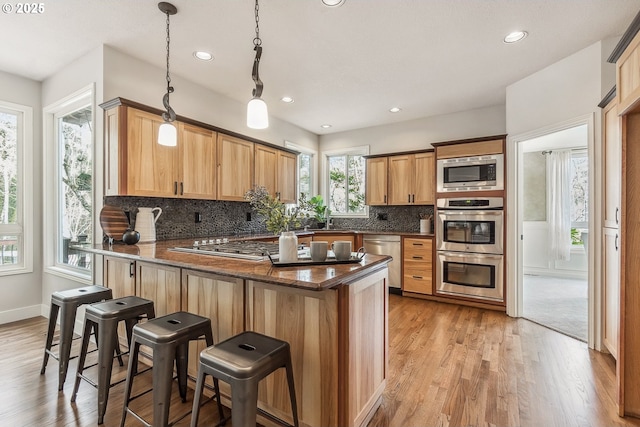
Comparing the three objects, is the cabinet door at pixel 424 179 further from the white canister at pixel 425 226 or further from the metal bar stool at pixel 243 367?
the metal bar stool at pixel 243 367

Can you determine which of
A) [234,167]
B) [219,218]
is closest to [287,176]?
[234,167]

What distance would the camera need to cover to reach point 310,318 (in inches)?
63.4

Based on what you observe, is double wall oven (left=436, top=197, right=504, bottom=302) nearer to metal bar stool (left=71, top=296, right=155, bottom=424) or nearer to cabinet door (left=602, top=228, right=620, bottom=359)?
cabinet door (left=602, top=228, right=620, bottom=359)

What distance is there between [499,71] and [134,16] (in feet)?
11.7

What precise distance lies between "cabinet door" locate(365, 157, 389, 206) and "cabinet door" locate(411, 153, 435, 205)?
1.63 ft

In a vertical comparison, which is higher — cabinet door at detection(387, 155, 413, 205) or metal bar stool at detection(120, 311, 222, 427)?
cabinet door at detection(387, 155, 413, 205)

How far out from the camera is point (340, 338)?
1.54 metres

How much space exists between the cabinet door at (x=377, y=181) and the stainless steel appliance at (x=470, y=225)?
1.06 meters

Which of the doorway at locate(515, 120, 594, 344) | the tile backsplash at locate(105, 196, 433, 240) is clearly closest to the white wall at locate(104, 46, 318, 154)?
the tile backsplash at locate(105, 196, 433, 240)

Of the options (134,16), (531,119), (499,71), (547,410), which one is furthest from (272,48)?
(547,410)

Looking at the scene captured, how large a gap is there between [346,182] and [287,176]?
1.53m

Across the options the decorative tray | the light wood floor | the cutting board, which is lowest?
the light wood floor

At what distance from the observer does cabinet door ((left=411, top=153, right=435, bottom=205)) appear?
4.69 metres

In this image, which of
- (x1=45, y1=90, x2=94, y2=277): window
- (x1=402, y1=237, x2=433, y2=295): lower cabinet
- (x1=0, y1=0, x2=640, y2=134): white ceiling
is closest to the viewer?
(x1=0, y1=0, x2=640, y2=134): white ceiling
